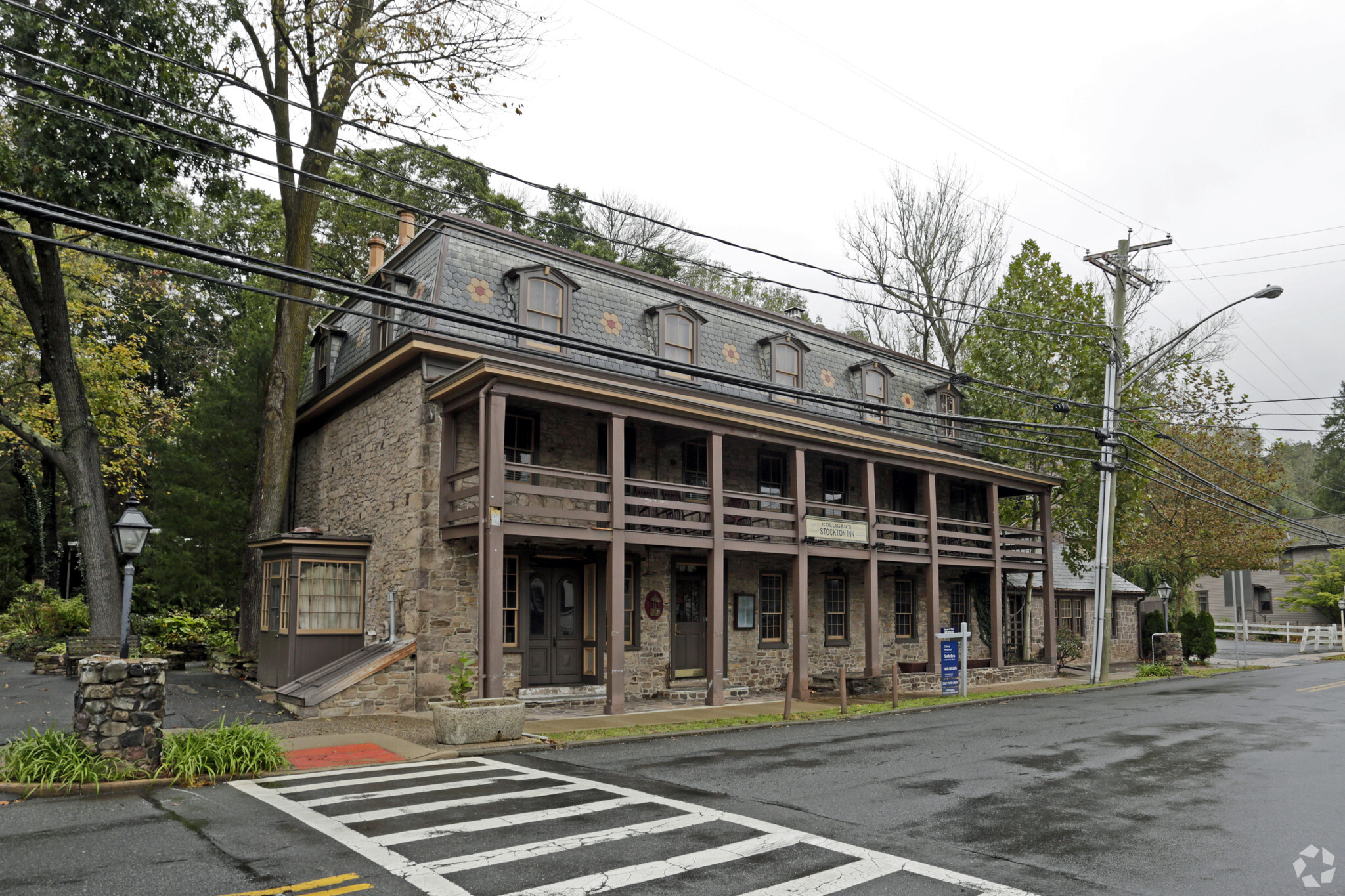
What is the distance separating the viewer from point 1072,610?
30.8 m

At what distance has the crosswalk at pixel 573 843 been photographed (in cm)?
596

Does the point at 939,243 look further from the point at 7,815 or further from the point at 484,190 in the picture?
the point at 7,815

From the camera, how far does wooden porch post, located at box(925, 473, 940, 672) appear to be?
→ 21.2 metres

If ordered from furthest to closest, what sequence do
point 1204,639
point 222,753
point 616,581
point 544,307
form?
point 1204,639, point 544,307, point 616,581, point 222,753

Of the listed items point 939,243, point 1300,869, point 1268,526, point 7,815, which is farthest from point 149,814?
point 1268,526

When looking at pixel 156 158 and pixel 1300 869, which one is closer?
pixel 1300 869

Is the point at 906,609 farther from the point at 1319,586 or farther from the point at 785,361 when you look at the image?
the point at 1319,586

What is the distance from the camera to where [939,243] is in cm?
3522

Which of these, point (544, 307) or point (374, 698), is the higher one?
point (544, 307)

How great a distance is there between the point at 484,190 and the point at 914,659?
23.5 meters

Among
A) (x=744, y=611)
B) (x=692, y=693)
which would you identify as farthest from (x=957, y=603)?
(x=692, y=693)

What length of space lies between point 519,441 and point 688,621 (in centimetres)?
558

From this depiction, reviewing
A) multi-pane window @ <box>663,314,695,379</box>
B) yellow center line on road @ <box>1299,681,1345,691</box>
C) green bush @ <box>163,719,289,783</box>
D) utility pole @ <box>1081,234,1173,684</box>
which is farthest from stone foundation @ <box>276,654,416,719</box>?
yellow center line on road @ <box>1299,681,1345,691</box>

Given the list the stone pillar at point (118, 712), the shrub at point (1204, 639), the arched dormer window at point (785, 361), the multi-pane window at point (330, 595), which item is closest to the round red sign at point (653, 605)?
the multi-pane window at point (330, 595)
